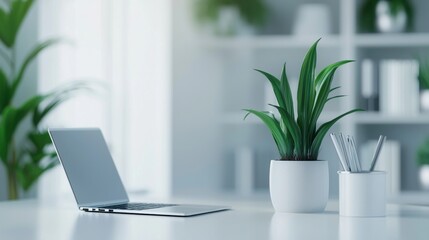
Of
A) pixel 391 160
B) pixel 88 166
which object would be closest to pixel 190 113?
pixel 391 160

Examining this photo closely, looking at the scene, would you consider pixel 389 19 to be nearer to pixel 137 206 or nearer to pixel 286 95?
pixel 286 95

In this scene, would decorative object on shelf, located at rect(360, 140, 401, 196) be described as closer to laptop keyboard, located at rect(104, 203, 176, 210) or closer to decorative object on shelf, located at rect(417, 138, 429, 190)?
decorative object on shelf, located at rect(417, 138, 429, 190)

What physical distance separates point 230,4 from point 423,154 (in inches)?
47.1

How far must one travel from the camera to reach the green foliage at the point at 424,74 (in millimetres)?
3936

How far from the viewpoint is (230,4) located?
13.5 feet

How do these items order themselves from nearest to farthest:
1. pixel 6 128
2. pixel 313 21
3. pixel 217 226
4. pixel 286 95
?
pixel 217 226 → pixel 286 95 → pixel 6 128 → pixel 313 21

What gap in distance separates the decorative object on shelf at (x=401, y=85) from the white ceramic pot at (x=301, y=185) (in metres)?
2.27

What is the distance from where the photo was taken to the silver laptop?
1.86 m

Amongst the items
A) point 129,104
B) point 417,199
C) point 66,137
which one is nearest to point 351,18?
point 417,199

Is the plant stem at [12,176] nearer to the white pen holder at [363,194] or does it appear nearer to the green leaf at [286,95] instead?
the green leaf at [286,95]

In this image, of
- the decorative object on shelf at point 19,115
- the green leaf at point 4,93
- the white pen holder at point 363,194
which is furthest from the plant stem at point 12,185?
the white pen holder at point 363,194

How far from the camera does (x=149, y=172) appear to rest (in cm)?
450

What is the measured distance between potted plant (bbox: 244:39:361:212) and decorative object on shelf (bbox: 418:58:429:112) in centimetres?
225

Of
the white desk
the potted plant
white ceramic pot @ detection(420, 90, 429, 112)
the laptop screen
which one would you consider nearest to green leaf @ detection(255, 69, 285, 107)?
the potted plant
